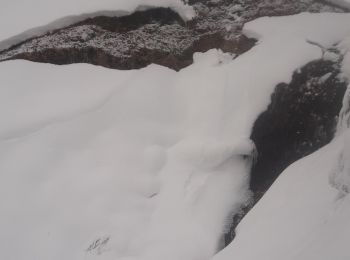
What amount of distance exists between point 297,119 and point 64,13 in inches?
140

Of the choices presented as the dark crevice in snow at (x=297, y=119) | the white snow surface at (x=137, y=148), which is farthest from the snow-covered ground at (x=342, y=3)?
the dark crevice in snow at (x=297, y=119)

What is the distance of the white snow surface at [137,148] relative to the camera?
131 inches

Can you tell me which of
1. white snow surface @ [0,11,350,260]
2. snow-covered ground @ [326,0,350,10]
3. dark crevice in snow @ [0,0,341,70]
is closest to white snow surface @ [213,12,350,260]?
white snow surface @ [0,11,350,260]

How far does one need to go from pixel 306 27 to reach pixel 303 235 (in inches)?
111

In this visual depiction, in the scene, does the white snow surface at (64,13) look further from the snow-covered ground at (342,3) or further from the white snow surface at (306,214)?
the white snow surface at (306,214)

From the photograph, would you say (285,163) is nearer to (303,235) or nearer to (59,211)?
(303,235)

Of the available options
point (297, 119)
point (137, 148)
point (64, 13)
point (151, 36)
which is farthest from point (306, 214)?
point (64, 13)

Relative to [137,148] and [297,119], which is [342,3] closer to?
[297,119]

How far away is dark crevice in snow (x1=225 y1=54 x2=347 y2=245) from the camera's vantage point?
3.73 meters

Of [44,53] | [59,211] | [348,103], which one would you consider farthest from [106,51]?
[348,103]

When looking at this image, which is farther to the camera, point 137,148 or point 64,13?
point 64,13

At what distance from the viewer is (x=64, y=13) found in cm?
523

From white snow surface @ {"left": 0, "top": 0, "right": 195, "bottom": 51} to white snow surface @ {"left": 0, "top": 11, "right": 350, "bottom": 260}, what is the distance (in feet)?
2.04

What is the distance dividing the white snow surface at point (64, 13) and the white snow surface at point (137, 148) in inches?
24.4
